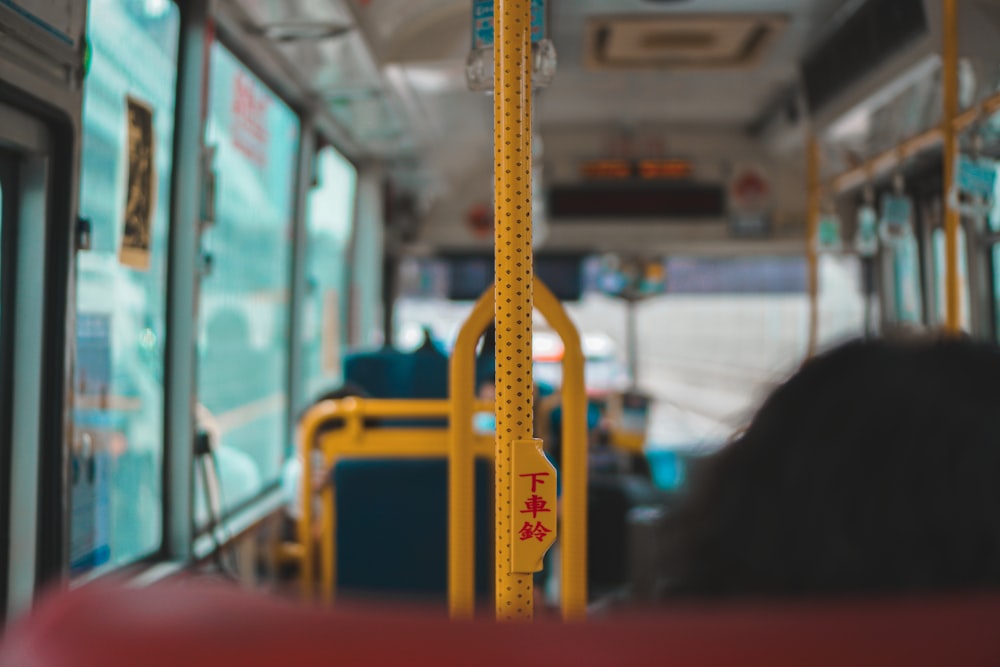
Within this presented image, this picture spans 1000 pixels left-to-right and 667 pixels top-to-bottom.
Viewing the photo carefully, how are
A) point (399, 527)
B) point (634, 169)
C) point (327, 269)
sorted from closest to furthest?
point (399, 527) → point (327, 269) → point (634, 169)

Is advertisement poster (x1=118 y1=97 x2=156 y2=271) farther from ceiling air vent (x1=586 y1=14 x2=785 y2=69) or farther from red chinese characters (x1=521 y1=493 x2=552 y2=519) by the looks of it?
ceiling air vent (x1=586 y1=14 x2=785 y2=69)

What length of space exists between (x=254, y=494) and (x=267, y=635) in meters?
3.49

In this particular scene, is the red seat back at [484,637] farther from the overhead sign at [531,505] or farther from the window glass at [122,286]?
the window glass at [122,286]

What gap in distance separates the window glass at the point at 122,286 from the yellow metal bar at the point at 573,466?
1.23 metres

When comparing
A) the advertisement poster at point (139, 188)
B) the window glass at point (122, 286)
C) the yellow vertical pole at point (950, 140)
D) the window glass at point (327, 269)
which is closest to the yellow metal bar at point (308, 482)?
the window glass at point (122, 286)

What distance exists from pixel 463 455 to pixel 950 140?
2322mm

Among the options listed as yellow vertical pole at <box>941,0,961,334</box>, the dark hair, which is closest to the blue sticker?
yellow vertical pole at <box>941,0,961,334</box>

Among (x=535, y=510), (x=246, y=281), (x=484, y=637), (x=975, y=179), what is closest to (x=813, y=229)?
(x=975, y=179)

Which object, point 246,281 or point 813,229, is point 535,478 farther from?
point 813,229

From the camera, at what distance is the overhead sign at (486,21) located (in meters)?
1.52

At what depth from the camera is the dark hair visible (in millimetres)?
665

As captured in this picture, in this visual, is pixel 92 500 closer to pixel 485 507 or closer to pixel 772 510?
pixel 485 507

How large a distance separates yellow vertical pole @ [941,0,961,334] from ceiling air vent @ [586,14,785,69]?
122 cm

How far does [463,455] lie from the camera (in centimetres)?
152
